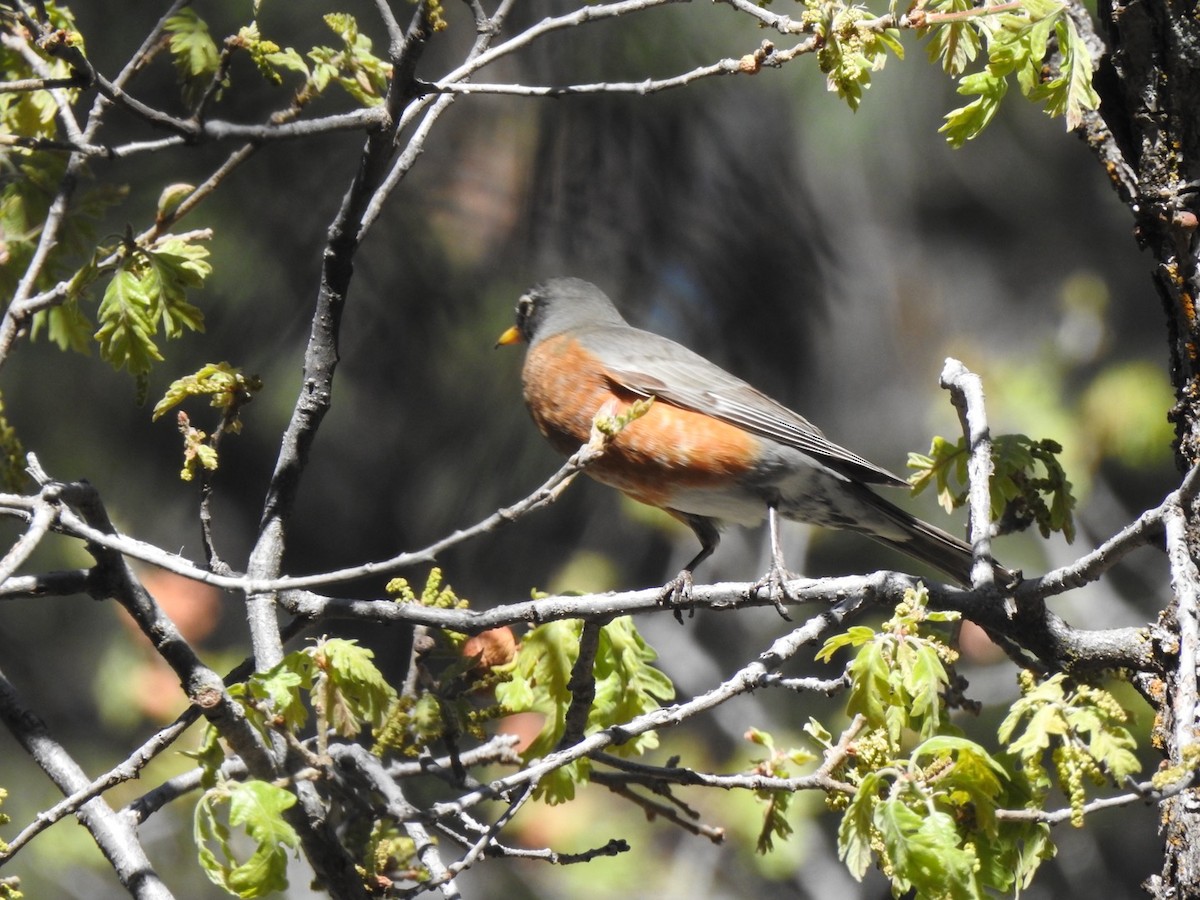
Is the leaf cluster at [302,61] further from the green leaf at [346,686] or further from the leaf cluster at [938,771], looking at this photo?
the leaf cluster at [938,771]

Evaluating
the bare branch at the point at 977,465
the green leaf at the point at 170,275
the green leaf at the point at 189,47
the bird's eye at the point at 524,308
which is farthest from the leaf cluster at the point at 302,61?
the bird's eye at the point at 524,308

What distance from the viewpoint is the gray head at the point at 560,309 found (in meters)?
3.70

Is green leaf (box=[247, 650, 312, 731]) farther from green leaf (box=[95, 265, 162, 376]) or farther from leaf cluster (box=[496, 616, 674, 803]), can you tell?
green leaf (box=[95, 265, 162, 376])

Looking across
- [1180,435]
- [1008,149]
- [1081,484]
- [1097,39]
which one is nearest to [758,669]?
[1180,435]

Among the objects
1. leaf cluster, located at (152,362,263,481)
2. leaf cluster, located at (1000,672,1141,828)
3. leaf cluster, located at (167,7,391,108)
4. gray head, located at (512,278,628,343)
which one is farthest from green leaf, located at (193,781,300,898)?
gray head, located at (512,278,628,343)

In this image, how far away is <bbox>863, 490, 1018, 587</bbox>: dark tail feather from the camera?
2.84m

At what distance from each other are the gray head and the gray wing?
334 millimetres

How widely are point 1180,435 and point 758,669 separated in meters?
0.79

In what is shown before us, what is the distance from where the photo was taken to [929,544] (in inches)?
115

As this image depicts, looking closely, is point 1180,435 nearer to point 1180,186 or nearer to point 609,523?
point 1180,186

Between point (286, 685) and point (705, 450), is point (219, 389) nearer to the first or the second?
point (286, 685)

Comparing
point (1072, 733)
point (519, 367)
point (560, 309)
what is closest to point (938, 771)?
point (1072, 733)

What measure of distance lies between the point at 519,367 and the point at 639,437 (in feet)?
4.95

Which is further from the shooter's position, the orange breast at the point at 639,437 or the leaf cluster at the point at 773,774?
the orange breast at the point at 639,437
